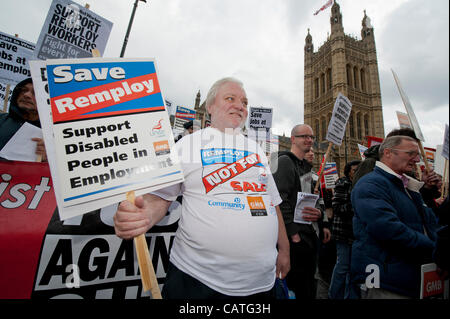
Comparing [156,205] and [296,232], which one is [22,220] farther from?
[296,232]

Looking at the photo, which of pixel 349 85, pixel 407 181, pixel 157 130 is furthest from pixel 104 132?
pixel 349 85

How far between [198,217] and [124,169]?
505 millimetres

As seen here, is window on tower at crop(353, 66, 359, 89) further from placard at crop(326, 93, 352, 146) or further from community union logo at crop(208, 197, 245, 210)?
community union logo at crop(208, 197, 245, 210)

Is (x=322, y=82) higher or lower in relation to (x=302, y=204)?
higher

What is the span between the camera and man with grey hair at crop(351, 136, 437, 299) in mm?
1556

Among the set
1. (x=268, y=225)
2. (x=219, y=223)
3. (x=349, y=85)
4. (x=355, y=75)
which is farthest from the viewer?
(x=355, y=75)

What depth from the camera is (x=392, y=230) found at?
1570 millimetres

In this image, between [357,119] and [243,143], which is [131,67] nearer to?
[243,143]

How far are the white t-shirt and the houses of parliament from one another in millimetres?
33195

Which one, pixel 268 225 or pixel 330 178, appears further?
pixel 330 178

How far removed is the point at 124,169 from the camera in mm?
962

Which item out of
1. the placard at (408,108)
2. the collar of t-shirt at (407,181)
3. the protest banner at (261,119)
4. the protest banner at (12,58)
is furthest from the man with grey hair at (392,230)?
the protest banner at (12,58)

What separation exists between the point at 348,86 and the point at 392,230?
141ft
